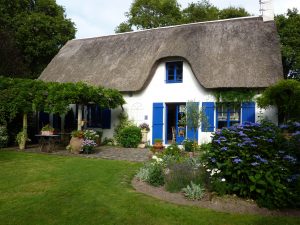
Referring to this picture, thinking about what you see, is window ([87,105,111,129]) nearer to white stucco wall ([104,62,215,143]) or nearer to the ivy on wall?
white stucco wall ([104,62,215,143])

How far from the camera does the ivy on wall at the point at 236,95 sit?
12.5 metres

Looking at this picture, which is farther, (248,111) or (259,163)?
(248,111)

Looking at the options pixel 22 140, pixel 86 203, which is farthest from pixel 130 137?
pixel 86 203

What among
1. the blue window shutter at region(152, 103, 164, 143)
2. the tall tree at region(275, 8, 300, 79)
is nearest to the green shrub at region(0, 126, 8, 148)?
the blue window shutter at region(152, 103, 164, 143)

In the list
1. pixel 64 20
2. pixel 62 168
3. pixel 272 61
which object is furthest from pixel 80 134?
pixel 64 20

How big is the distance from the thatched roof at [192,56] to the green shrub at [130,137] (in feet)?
6.34

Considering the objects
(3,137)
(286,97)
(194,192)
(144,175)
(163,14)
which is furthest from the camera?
(163,14)

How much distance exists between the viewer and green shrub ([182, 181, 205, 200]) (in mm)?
5703

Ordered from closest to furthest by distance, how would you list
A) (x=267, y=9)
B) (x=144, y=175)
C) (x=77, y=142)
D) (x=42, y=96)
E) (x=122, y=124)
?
(x=144, y=175)
(x=77, y=142)
(x=42, y=96)
(x=267, y=9)
(x=122, y=124)

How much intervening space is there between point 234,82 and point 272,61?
1.84 metres

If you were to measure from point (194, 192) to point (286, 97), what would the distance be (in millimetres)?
6541

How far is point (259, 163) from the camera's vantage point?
537cm

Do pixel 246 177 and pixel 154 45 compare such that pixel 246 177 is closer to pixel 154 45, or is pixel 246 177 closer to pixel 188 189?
pixel 188 189

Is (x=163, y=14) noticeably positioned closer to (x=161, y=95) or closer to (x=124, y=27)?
(x=124, y=27)
